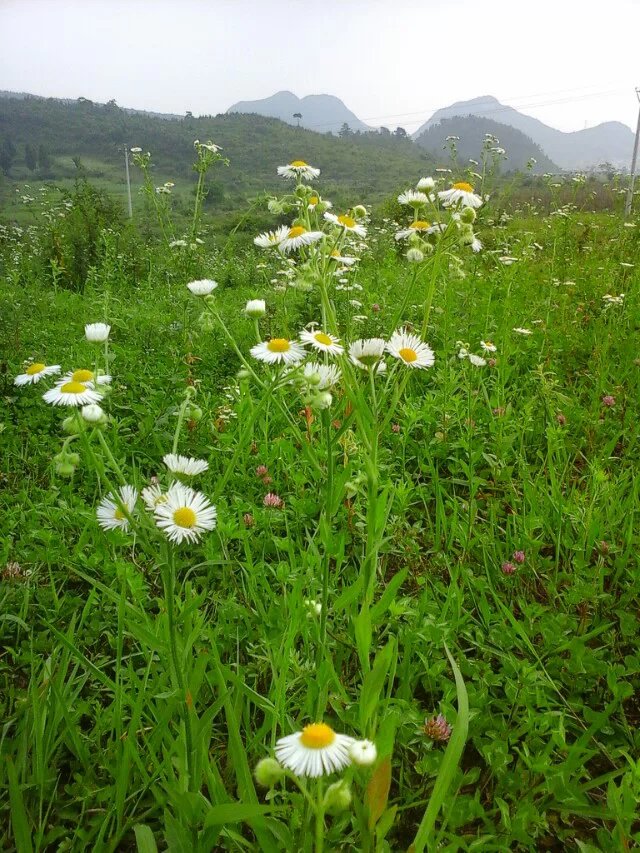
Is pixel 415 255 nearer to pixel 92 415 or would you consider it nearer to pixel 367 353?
pixel 367 353

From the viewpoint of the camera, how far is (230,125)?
57.2m

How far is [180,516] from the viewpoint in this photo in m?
0.82

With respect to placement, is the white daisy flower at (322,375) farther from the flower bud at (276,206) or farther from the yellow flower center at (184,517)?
the flower bud at (276,206)

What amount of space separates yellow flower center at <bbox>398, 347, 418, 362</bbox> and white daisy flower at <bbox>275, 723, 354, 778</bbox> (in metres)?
0.70

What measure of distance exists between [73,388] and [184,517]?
344 mm

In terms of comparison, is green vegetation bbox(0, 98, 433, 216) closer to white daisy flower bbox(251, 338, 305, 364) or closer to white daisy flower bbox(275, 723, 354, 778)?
white daisy flower bbox(251, 338, 305, 364)

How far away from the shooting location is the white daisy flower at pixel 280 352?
1139mm

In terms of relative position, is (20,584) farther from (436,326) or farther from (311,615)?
(436,326)

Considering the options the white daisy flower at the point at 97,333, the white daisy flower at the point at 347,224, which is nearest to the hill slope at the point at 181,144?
the white daisy flower at the point at 347,224

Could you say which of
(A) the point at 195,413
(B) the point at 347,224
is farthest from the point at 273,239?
(A) the point at 195,413

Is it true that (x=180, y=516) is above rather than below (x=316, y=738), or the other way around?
above

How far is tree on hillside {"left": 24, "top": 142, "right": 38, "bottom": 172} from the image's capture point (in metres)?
52.9

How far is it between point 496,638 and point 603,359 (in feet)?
5.85

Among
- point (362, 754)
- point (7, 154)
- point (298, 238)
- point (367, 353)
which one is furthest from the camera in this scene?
point (7, 154)
